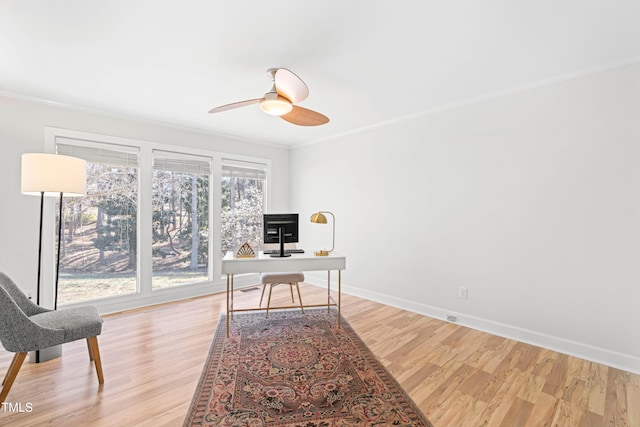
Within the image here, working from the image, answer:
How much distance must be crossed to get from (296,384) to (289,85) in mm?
2193

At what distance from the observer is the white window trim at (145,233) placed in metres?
3.24

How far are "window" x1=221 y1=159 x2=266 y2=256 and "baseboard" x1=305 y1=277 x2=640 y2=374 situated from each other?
2.35 m

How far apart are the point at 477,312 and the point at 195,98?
149 inches

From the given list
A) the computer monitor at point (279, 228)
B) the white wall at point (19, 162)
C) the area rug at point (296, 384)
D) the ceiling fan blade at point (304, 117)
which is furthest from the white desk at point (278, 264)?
the white wall at point (19, 162)

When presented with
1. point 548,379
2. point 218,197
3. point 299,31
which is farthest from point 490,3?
point 218,197

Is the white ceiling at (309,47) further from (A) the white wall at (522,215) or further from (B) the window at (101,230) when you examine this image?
(B) the window at (101,230)

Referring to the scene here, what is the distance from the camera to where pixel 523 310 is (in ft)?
9.39

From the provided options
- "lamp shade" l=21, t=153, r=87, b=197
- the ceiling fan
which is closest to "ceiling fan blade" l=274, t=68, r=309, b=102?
the ceiling fan

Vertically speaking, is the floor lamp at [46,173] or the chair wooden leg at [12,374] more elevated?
the floor lamp at [46,173]

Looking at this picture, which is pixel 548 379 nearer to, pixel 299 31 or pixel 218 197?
pixel 299 31

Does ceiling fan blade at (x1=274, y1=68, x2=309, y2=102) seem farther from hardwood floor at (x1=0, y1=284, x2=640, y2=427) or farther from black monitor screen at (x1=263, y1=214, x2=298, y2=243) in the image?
hardwood floor at (x1=0, y1=284, x2=640, y2=427)

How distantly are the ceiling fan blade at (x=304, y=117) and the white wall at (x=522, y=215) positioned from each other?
151 centimetres

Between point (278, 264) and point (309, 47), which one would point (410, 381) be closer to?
point (278, 264)

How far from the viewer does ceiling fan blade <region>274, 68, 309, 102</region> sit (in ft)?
6.88
